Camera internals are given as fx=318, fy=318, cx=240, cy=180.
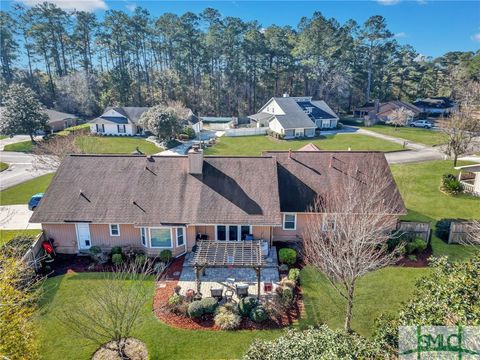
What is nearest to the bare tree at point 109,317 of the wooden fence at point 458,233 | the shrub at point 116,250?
the shrub at point 116,250

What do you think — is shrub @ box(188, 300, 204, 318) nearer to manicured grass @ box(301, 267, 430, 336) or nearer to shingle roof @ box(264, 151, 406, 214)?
manicured grass @ box(301, 267, 430, 336)

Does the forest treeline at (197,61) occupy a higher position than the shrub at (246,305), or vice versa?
the forest treeline at (197,61)

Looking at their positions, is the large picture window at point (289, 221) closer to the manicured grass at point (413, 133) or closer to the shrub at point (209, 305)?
the shrub at point (209, 305)

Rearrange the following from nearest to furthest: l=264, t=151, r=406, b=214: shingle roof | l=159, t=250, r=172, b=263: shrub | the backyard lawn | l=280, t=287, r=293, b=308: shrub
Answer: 1. l=280, t=287, r=293, b=308: shrub
2. l=159, t=250, r=172, b=263: shrub
3. l=264, t=151, r=406, b=214: shingle roof
4. the backyard lawn

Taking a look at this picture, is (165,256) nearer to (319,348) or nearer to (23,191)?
(319,348)

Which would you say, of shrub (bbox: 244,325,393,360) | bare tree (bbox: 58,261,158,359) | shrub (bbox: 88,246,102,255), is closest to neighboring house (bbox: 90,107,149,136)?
shrub (bbox: 88,246,102,255)

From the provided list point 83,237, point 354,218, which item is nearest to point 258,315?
point 354,218
